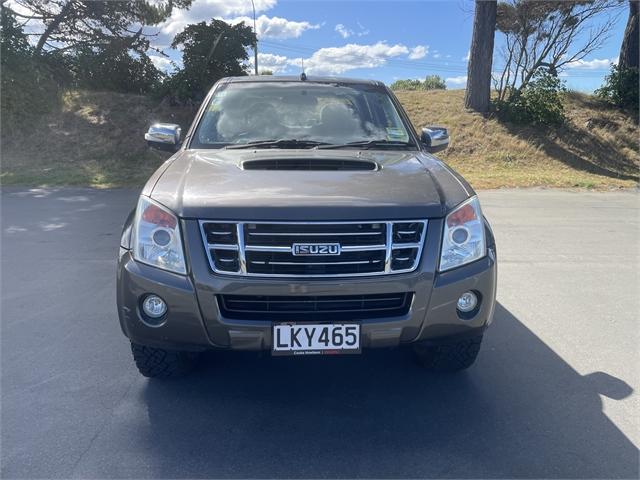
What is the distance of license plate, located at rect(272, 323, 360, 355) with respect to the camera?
9.27 ft

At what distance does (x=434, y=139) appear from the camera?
14.8 feet

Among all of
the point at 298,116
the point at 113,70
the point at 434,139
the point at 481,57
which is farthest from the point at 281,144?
the point at 113,70

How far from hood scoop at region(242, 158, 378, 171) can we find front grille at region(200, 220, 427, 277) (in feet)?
2.18

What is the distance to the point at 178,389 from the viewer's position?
132 inches

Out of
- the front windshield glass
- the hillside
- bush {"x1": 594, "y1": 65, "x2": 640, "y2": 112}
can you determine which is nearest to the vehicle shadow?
the front windshield glass

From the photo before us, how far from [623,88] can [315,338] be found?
16.8 meters

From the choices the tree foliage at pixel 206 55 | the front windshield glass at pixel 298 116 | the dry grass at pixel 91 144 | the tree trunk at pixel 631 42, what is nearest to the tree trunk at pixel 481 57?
the tree trunk at pixel 631 42

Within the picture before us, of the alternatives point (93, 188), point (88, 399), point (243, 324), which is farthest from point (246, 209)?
point (93, 188)

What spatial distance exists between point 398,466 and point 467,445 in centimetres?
41

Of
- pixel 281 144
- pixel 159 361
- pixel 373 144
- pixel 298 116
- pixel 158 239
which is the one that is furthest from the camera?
pixel 298 116

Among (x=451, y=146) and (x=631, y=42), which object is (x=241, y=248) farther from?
(x=631, y=42)

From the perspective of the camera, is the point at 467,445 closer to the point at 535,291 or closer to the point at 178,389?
the point at 178,389

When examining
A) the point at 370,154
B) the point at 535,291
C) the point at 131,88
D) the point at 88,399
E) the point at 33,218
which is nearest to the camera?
the point at 88,399

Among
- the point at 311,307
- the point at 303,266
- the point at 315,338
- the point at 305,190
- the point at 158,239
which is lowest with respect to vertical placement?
the point at 315,338
